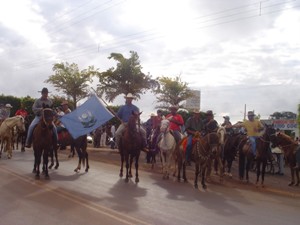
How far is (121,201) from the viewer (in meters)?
11.1

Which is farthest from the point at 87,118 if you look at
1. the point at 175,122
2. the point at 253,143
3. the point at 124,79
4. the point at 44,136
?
the point at 124,79

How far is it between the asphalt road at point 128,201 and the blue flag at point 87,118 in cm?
173

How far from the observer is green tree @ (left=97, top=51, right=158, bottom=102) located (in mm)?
40094

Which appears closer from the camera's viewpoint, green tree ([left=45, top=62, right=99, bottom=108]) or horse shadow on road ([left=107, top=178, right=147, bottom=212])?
horse shadow on road ([left=107, top=178, right=147, bottom=212])

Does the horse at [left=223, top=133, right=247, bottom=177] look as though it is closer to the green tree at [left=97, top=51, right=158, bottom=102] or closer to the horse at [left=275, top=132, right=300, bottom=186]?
the horse at [left=275, top=132, right=300, bottom=186]

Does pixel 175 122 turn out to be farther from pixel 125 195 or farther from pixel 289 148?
pixel 125 195

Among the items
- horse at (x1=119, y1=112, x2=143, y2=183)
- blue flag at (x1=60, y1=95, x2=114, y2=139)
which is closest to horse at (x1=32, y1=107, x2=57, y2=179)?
blue flag at (x1=60, y1=95, x2=114, y2=139)

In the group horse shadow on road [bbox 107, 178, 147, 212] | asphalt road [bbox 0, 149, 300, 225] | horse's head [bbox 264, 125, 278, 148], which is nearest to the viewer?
asphalt road [bbox 0, 149, 300, 225]

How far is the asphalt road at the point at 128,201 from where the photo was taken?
9289 millimetres

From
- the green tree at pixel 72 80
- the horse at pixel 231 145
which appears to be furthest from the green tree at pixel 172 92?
the horse at pixel 231 145

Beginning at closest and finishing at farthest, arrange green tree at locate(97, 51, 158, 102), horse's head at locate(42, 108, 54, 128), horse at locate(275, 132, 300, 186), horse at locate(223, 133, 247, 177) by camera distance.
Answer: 1. horse's head at locate(42, 108, 54, 128)
2. horse at locate(275, 132, 300, 186)
3. horse at locate(223, 133, 247, 177)
4. green tree at locate(97, 51, 158, 102)

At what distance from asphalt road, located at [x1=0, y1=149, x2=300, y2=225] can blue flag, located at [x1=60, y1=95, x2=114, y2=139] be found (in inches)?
67.9

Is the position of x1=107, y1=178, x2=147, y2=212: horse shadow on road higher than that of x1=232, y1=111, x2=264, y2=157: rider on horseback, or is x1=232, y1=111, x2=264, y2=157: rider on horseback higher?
x1=232, y1=111, x2=264, y2=157: rider on horseback

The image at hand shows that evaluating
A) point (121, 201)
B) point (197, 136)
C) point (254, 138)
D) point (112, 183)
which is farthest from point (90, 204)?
point (254, 138)
